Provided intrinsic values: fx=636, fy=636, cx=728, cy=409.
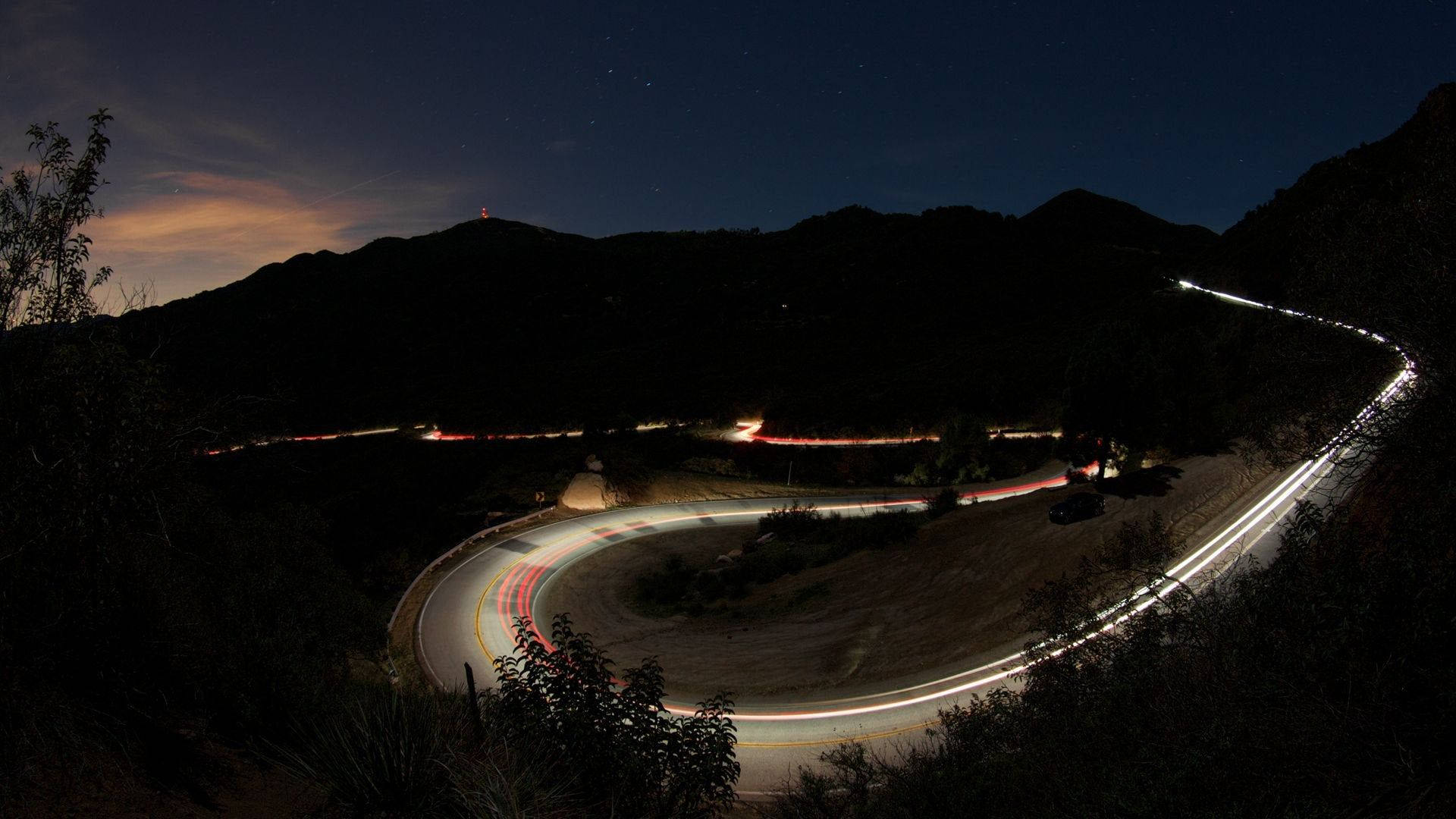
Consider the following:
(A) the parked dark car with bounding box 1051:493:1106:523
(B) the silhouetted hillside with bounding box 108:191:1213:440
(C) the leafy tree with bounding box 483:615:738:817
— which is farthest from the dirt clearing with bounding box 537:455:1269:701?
(B) the silhouetted hillside with bounding box 108:191:1213:440

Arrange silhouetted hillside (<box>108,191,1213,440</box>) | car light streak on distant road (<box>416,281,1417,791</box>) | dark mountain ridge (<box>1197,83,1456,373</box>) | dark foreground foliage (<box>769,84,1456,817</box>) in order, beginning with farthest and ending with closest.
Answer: silhouetted hillside (<box>108,191,1213,440</box>) < car light streak on distant road (<box>416,281,1417,791</box>) < dark mountain ridge (<box>1197,83,1456,373</box>) < dark foreground foliage (<box>769,84,1456,817</box>)

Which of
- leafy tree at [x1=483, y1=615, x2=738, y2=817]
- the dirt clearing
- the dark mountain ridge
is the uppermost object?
the dark mountain ridge

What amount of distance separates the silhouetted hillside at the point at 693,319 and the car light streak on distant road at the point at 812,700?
2838 centimetres

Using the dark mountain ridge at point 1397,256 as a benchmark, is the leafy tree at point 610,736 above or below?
below

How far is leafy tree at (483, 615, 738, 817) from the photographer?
746cm

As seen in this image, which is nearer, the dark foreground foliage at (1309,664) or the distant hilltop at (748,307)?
the dark foreground foliage at (1309,664)

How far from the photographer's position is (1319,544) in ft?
28.5

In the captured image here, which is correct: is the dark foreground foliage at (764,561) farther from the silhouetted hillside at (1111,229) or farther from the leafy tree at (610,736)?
the silhouetted hillside at (1111,229)

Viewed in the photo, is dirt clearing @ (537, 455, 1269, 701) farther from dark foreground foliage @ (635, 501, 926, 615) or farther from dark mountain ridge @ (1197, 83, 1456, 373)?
dark mountain ridge @ (1197, 83, 1456, 373)

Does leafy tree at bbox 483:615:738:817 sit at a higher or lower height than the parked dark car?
higher

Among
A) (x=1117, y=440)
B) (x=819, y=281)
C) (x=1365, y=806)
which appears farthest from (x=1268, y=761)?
(x=819, y=281)

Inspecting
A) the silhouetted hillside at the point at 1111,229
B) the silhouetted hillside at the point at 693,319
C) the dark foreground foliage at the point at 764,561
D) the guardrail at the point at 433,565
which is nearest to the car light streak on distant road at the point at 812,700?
the guardrail at the point at 433,565

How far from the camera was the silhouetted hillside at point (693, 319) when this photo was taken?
74188 millimetres

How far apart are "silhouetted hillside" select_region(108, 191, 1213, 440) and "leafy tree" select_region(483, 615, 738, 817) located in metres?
46.6
